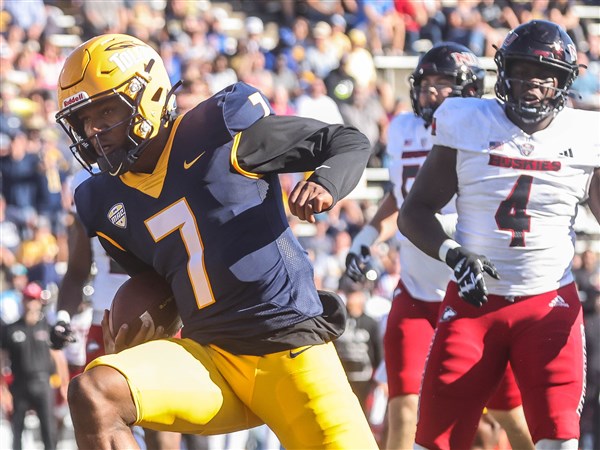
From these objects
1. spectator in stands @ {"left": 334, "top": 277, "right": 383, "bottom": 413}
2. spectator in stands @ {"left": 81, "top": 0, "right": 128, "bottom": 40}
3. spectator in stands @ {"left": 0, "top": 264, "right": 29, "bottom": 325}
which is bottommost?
spectator in stands @ {"left": 334, "top": 277, "right": 383, "bottom": 413}

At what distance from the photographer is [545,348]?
14.9 feet

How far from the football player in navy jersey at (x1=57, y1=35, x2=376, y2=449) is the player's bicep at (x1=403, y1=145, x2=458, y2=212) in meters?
0.88

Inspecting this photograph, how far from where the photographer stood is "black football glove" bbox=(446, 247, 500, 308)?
172 inches

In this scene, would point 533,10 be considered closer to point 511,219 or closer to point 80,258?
point 80,258

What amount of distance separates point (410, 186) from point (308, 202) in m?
2.83

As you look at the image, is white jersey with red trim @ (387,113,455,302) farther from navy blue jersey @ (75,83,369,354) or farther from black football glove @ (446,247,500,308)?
navy blue jersey @ (75,83,369,354)

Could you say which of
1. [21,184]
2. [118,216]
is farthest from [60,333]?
[21,184]

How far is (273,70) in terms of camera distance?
1370cm

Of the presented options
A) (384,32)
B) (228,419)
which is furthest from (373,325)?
(228,419)

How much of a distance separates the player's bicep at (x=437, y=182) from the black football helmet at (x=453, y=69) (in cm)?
143

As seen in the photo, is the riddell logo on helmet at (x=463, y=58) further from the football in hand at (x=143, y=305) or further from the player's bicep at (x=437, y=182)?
the football in hand at (x=143, y=305)

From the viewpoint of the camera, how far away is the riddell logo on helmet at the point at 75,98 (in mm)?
3881

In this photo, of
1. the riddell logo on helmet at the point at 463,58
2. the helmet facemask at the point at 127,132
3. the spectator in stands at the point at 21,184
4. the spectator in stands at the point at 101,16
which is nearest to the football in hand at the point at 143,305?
the helmet facemask at the point at 127,132

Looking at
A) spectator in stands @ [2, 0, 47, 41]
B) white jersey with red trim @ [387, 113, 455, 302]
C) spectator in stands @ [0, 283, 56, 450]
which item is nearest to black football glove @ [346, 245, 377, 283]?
white jersey with red trim @ [387, 113, 455, 302]
